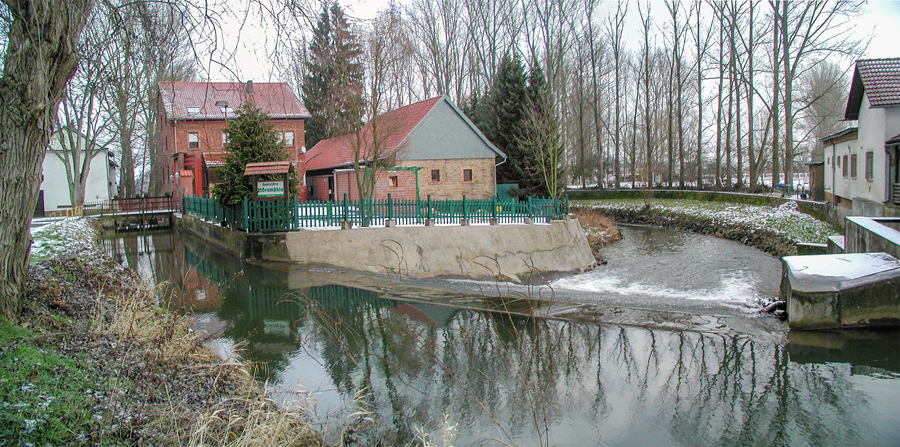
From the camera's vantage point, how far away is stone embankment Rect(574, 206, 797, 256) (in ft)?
63.7

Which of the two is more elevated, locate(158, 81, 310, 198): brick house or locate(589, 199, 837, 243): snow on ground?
locate(158, 81, 310, 198): brick house

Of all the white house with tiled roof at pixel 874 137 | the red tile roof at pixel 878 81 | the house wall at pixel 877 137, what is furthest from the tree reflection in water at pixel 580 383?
the red tile roof at pixel 878 81

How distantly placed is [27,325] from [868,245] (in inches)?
538

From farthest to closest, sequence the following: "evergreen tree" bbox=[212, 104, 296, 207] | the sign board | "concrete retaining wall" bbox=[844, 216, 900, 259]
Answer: "evergreen tree" bbox=[212, 104, 296, 207] → the sign board → "concrete retaining wall" bbox=[844, 216, 900, 259]

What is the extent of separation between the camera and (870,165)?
69.8ft

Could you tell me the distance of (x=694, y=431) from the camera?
19.2 feet

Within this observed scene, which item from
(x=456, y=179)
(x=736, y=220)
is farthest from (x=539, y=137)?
(x=736, y=220)

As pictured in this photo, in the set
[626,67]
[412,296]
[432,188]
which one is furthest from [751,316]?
[626,67]

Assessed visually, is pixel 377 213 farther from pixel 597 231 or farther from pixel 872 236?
pixel 597 231

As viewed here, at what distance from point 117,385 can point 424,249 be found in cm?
1096

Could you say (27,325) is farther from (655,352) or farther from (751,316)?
(751,316)

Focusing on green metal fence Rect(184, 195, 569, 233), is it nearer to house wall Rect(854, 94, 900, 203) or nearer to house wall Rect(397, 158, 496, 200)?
house wall Rect(854, 94, 900, 203)

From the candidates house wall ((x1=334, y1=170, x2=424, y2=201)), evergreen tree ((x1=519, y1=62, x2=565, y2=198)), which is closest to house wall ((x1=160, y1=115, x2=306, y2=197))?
house wall ((x1=334, y1=170, x2=424, y2=201))

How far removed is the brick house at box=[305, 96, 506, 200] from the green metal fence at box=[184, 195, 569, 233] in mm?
11619
